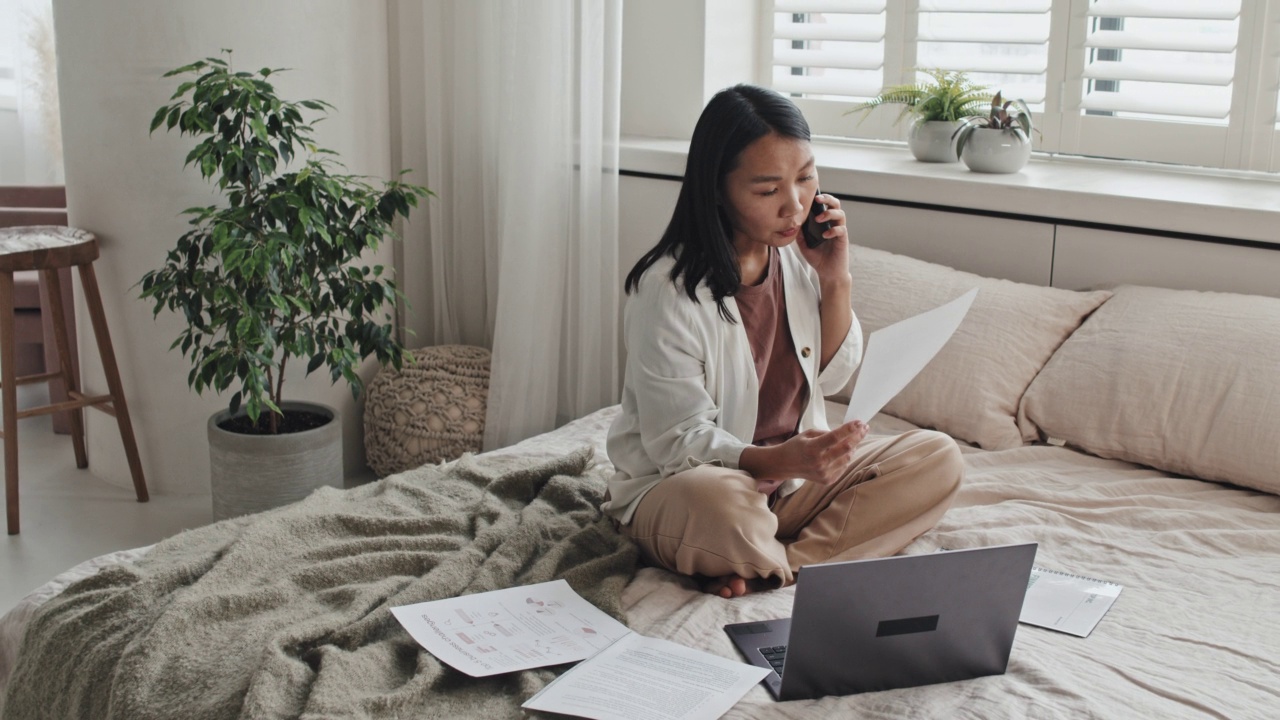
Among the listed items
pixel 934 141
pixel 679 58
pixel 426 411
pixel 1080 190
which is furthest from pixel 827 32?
pixel 426 411

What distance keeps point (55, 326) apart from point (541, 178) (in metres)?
1.27

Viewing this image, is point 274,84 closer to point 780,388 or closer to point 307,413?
point 307,413

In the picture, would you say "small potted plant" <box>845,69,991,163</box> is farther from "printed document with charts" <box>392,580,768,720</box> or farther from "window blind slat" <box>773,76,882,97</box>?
"printed document with charts" <box>392,580,768,720</box>

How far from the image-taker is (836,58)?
10.0ft

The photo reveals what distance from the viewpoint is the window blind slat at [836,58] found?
301 centimetres

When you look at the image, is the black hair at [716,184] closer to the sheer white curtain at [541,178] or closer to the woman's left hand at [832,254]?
the woman's left hand at [832,254]

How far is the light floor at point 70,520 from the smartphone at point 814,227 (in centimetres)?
173

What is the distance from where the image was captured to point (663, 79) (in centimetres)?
319

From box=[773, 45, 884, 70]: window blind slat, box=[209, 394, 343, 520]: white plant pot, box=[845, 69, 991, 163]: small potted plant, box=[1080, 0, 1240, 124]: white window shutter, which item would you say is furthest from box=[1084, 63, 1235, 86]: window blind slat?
box=[209, 394, 343, 520]: white plant pot

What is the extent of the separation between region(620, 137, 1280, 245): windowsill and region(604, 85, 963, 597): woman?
77 cm

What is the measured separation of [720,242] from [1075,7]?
1.43 m

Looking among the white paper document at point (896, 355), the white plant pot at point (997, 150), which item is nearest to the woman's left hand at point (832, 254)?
the white paper document at point (896, 355)

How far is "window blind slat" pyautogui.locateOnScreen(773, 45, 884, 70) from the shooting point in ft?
9.88

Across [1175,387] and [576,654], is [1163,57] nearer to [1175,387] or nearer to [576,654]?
[1175,387]
